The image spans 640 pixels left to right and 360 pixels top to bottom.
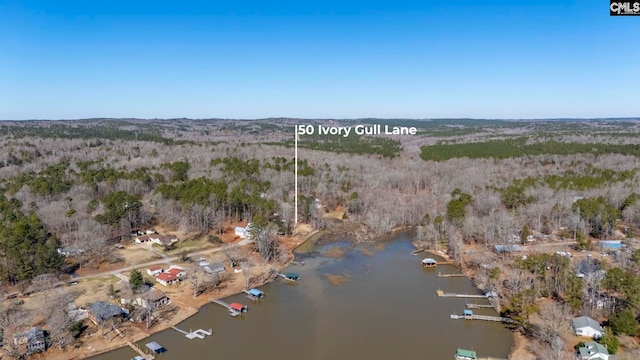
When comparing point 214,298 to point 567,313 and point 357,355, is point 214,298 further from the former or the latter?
point 567,313

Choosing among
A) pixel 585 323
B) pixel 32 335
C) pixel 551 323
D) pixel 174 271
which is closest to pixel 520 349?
pixel 551 323

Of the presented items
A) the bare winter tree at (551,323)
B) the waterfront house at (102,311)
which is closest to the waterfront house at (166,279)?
the waterfront house at (102,311)

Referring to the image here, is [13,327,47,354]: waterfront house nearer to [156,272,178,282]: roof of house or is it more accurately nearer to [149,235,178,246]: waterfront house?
[156,272,178,282]: roof of house

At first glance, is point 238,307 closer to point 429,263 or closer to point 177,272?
point 177,272

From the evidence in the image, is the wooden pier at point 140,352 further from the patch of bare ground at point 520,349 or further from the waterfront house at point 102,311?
the patch of bare ground at point 520,349

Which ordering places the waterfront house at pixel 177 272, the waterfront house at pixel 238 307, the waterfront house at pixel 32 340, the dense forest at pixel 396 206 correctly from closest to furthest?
the waterfront house at pixel 32 340, the waterfront house at pixel 238 307, the dense forest at pixel 396 206, the waterfront house at pixel 177 272

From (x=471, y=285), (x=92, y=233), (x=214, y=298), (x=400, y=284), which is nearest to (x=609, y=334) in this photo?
(x=471, y=285)
